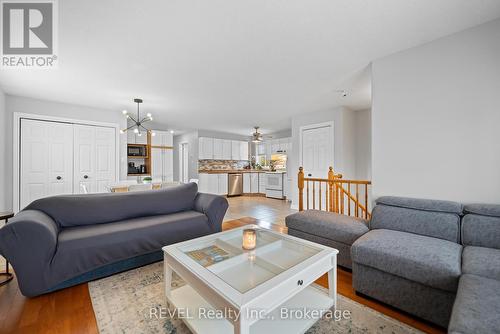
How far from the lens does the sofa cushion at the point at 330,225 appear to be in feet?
6.98

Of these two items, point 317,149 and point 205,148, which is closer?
point 317,149

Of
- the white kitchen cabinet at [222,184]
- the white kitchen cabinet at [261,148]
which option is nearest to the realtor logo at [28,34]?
the white kitchen cabinet at [222,184]

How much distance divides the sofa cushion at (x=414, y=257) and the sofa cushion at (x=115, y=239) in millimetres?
1864

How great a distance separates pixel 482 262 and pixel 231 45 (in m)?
2.76

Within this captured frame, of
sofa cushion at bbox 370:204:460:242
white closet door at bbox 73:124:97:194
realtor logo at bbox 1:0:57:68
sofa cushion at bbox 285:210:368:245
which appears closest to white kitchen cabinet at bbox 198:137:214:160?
white closet door at bbox 73:124:97:194

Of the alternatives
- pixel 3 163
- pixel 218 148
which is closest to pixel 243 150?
pixel 218 148

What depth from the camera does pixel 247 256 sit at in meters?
1.56

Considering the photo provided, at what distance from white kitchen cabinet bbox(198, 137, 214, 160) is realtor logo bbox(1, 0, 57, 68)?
15.3ft

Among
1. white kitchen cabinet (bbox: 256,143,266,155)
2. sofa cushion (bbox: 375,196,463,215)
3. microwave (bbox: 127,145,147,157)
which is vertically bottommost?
sofa cushion (bbox: 375,196,463,215)

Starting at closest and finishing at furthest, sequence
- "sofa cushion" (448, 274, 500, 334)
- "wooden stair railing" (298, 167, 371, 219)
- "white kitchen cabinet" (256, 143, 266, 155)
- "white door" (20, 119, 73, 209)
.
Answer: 1. "sofa cushion" (448, 274, 500, 334)
2. "wooden stair railing" (298, 167, 371, 219)
3. "white door" (20, 119, 73, 209)
4. "white kitchen cabinet" (256, 143, 266, 155)

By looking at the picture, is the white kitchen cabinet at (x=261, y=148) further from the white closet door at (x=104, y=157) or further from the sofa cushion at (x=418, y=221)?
the sofa cushion at (x=418, y=221)

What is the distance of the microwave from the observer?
560 centimetres

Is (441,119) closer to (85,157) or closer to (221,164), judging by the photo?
(85,157)

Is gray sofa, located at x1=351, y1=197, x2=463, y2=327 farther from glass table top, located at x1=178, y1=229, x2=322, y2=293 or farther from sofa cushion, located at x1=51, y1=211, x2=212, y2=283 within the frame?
sofa cushion, located at x1=51, y1=211, x2=212, y2=283
